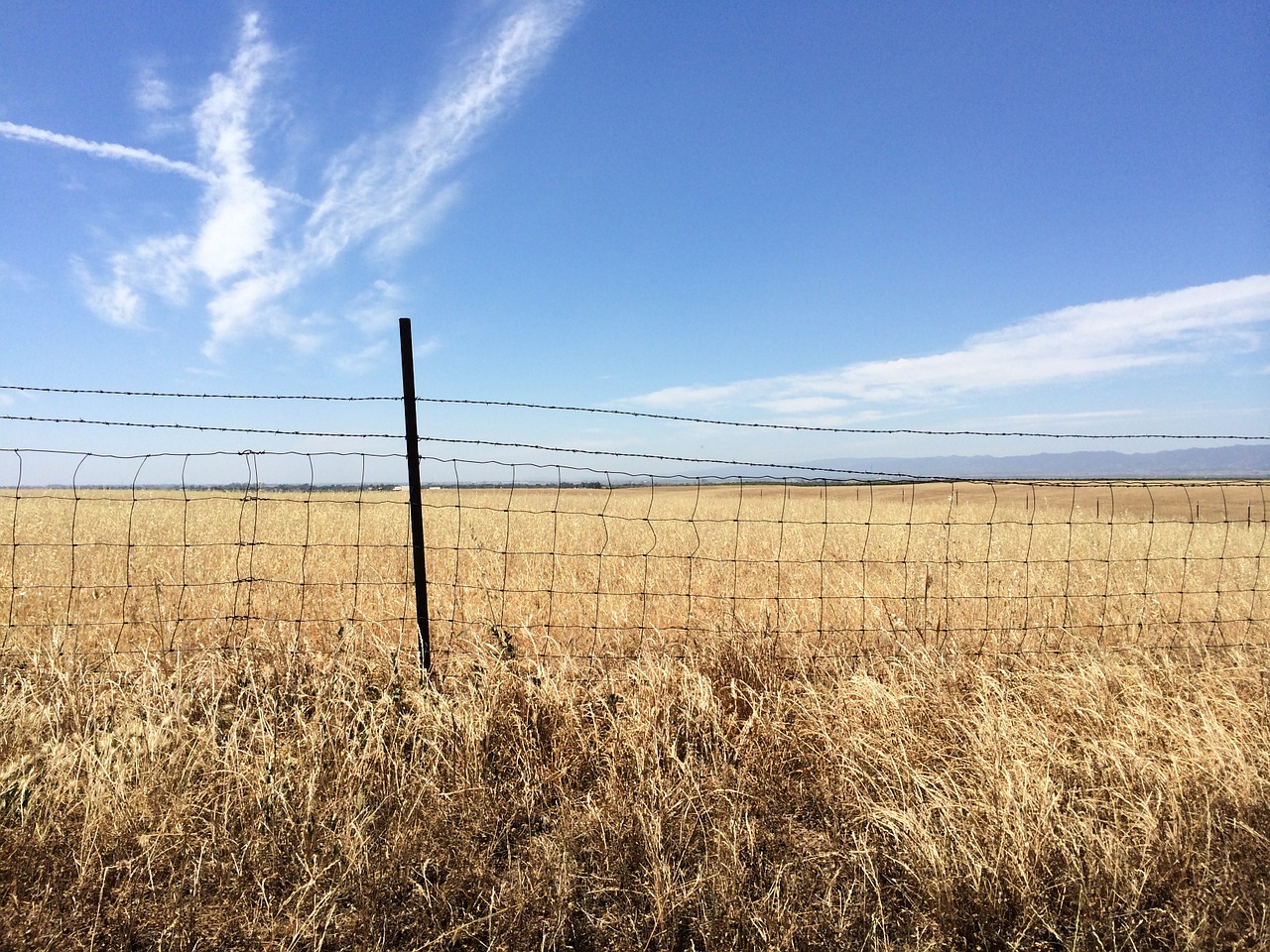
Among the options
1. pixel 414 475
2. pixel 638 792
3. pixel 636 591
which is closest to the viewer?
pixel 638 792

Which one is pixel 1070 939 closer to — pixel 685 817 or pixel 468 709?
pixel 685 817

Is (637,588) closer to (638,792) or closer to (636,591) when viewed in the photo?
(636,591)

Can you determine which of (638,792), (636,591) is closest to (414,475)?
(638,792)

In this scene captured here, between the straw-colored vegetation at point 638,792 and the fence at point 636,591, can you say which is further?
the fence at point 636,591

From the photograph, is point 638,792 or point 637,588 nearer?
point 638,792

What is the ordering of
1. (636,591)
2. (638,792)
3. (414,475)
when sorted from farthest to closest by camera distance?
1. (636,591)
2. (414,475)
3. (638,792)

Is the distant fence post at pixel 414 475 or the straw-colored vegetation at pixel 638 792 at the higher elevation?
the distant fence post at pixel 414 475

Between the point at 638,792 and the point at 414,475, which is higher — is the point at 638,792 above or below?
below

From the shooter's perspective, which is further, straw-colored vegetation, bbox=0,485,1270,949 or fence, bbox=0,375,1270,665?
fence, bbox=0,375,1270,665

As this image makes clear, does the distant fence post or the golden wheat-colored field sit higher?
Result: the distant fence post

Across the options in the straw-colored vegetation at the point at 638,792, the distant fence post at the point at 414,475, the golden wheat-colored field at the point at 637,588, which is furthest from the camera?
the golden wheat-colored field at the point at 637,588

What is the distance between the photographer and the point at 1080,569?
9547 mm

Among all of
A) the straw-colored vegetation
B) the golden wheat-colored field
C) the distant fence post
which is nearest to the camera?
the straw-colored vegetation

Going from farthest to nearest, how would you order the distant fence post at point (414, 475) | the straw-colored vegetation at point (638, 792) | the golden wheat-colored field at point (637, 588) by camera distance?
the golden wheat-colored field at point (637, 588) < the distant fence post at point (414, 475) < the straw-colored vegetation at point (638, 792)
